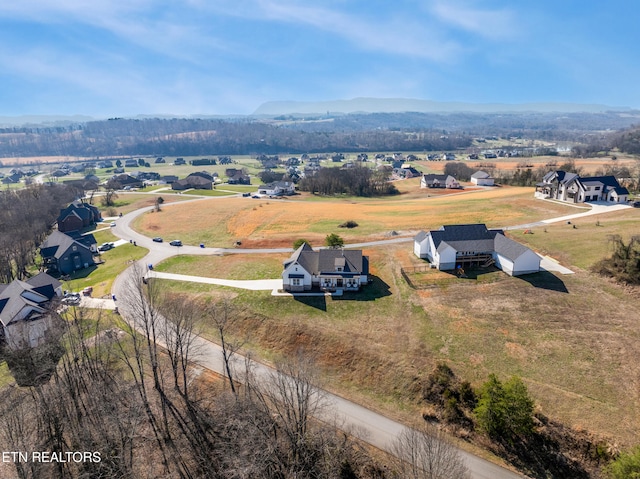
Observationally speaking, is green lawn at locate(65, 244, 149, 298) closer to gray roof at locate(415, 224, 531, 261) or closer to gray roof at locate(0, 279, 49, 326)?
gray roof at locate(0, 279, 49, 326)

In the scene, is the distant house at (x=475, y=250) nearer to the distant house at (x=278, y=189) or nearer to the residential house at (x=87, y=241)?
the residential house at (x=87, y=241)

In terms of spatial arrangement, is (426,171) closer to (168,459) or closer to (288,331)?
(288,331)

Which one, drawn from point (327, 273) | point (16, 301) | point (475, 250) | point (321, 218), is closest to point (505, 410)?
point (327, 273)

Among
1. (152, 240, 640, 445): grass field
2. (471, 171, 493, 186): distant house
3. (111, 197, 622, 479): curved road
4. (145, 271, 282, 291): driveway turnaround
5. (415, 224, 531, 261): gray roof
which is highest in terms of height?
(471, 171, 493, 186): distant house

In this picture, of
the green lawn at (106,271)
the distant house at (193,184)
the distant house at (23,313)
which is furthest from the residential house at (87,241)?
the distant house at (193,184)

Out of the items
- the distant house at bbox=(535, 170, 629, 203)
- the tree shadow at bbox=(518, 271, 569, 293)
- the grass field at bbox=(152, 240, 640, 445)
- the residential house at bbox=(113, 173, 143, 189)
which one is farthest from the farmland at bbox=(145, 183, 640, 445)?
the residential house at bbox=(113, 173, 143, 189)

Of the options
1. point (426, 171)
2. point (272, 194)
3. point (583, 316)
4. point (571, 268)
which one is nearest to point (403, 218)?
point (571, 268)
